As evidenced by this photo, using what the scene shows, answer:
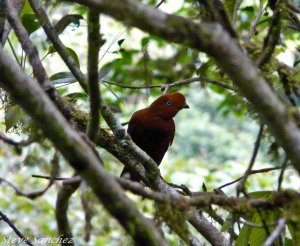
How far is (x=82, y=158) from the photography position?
3.76 ft

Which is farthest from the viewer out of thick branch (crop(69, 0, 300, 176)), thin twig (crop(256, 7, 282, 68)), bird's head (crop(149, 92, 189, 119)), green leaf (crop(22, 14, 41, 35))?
bird's head (crop(149, 92, 189, 119))

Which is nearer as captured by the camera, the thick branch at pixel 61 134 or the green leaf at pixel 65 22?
the thick branch at pixel 61 134

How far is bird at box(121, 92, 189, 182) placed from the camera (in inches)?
160

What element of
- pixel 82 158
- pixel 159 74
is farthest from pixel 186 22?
pixel 159 74

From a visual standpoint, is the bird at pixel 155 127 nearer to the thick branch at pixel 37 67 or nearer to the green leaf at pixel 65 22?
the green leaf at pixel 65 22

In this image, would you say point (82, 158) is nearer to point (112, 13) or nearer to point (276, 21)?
point (112, 13)

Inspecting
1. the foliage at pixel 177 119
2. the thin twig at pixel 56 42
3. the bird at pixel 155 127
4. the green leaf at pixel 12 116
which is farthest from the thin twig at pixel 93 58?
the bird at pixel 155 127

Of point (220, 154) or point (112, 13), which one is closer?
point (112, 13)

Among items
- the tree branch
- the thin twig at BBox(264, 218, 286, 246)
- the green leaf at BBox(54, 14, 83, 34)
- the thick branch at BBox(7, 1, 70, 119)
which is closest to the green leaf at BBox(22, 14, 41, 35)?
the green leaf at BBox(54, 14, 83, 34)

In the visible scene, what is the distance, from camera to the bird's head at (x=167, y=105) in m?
4.19

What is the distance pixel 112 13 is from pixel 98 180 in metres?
0.35

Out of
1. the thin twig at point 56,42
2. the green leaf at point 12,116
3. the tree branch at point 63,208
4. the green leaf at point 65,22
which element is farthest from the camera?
the green leaf at point 65,22

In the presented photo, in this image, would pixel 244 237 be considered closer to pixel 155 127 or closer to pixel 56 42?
pixel 56 42

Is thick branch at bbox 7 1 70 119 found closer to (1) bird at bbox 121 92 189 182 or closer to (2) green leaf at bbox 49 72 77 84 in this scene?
(2) green leaf at bbox 49 72 77 84
